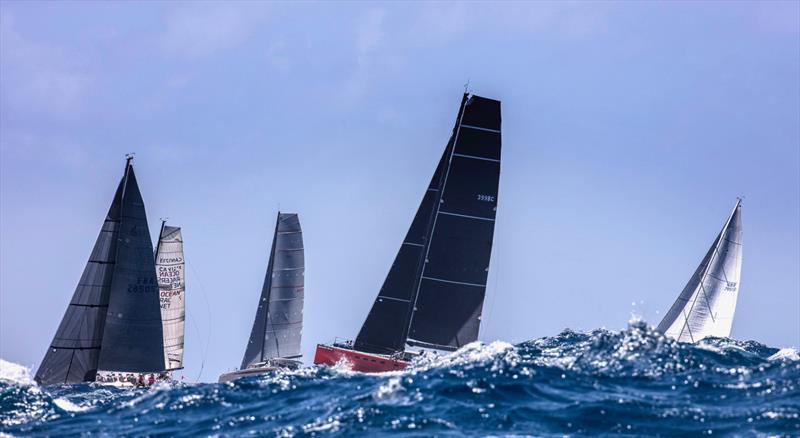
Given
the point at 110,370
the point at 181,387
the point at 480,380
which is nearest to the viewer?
the point at 480,380

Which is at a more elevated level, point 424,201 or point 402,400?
point 424,201

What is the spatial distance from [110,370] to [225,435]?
1992 cm

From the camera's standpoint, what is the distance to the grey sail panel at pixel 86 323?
131ft

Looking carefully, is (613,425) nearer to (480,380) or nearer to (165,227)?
(480,380)

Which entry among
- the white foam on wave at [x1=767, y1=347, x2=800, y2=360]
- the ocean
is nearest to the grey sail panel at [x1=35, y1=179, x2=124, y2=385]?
the ocean

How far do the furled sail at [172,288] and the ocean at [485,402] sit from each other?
21.4m

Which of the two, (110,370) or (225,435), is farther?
(110,370)

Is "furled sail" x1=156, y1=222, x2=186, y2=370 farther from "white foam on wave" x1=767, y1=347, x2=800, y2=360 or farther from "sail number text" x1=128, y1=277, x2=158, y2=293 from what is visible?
"white foam on wave" x1=767, y1=347, x2=800, y2=360

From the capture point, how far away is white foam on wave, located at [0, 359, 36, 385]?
107ft

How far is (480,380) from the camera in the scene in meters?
26.8

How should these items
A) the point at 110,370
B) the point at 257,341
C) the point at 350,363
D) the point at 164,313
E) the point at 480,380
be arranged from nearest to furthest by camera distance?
the point at 480,380
the point at 350,363
the point at 110,370
the point at 164,313
the point at 257,341

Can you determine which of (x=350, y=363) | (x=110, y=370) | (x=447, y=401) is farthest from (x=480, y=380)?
(x=110, y=370)

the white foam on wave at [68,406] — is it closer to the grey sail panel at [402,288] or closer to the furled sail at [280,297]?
the grey sail panel at [402,288]

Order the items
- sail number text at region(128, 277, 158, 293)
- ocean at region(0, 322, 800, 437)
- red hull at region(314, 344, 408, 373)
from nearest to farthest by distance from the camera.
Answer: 1. ocean at region(0, 322, 800, 437)
2. red hull at region(314, 344, 408, 373)
3. sail number text at region(128, 277, 158, 293)
